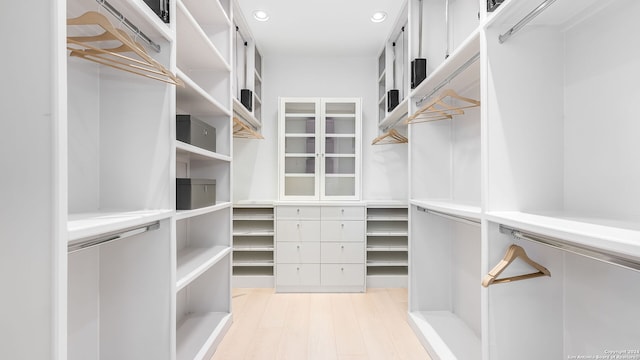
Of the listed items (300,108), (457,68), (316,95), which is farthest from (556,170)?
(316,95)

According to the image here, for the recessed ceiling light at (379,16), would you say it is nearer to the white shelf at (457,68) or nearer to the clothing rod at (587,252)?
the white shelf at (457,68)

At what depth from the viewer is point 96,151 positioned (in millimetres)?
1291

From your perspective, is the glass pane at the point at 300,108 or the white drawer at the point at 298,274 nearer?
the white drawer at the point at 298,274

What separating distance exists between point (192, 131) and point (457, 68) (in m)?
1.47

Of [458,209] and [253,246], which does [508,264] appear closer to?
[458,209]

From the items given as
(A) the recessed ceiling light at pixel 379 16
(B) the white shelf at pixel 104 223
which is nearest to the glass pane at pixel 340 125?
(A) the recessed ceiling light at pixel 379 16

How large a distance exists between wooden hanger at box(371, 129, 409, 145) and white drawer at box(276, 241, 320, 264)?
3.98 ft

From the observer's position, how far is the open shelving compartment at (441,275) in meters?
2.03

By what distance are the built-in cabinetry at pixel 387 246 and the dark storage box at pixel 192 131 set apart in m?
1.80

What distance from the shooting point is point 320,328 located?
2.28 m

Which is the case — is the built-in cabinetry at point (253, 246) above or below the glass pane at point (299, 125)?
below

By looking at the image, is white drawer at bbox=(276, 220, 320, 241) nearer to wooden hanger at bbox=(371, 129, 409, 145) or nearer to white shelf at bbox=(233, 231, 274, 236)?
white shelf at bbox=(233, 231, 274, 236)

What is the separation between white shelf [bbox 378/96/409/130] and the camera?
260cm

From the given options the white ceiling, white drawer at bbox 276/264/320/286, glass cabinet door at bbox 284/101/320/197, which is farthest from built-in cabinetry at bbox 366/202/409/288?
the white ceiling
